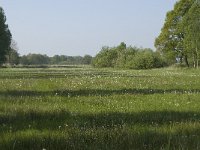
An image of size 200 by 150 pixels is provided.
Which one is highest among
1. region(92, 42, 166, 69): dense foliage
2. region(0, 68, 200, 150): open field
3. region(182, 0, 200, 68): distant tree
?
region(182, 0, 200, 68): distant tree

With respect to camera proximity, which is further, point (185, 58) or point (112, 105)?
point (185, 58)

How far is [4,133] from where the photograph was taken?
7387 millimetres

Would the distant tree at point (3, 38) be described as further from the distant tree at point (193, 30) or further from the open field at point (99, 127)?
the open field at point (99, 127)

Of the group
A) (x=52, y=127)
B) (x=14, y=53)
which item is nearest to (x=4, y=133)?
(x=52, y=127)

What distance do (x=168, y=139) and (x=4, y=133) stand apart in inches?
108

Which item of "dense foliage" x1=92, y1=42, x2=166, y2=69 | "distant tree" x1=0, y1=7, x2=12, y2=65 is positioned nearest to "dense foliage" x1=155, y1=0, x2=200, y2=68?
"dense foliage" x1=92, y1=42, x2=166, y2=69

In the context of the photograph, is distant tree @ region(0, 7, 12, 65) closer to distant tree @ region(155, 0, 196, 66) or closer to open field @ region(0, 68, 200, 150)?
distant tree @ region(155, 0, 196, 66)

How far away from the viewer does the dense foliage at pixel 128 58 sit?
3354 inches

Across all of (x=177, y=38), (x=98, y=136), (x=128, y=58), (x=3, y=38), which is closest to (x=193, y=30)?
(x=177, y=38)

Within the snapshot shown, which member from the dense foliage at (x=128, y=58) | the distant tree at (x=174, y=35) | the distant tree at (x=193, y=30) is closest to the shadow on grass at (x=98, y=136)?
the distant tree at (x=193, y=30)

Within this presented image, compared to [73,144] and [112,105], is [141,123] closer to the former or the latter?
[73,144]

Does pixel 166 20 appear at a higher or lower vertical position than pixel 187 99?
higher

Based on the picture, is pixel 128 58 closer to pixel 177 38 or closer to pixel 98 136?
pixel 177 38

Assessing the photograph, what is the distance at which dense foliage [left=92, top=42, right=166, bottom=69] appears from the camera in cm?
8519
